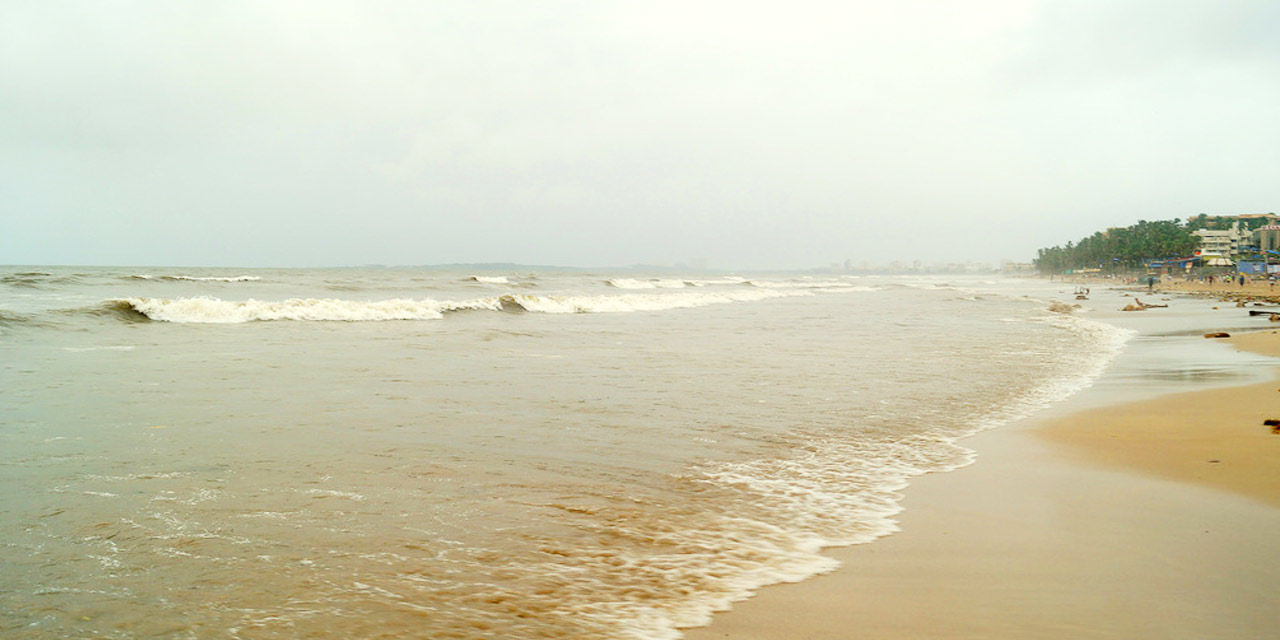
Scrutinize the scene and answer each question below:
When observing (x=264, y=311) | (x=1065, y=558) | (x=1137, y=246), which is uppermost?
(x=1137, y=246)

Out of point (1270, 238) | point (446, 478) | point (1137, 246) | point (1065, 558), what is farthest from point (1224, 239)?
point (446, 478)

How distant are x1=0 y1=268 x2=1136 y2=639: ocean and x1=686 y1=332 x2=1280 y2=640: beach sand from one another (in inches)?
12.1

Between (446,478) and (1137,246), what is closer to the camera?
(446,478)

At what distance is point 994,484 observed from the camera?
18.0ft

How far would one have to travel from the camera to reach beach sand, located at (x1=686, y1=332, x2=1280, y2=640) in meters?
3.15

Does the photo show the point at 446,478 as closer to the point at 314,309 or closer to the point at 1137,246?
the point at 314,309

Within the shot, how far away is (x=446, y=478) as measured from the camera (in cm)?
525

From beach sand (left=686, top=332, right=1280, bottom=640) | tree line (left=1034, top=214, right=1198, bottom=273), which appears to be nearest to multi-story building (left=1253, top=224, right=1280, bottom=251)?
tree line (left=1034, top=214, right=1198, bottom=273)

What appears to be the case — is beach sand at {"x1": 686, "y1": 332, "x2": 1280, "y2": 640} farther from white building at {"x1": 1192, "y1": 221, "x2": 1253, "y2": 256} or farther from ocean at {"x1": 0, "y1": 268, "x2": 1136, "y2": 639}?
white building at {"x1": 1192, "y1": 221, "x2": 1253, "y2": 256}

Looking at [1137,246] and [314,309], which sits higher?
[1137,246]

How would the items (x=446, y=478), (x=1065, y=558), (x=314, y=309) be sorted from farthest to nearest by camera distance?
(x=314, y=309)
(x=446, y=478)
(x=1065, y=558)

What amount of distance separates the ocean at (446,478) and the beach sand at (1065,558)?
307 millimetres

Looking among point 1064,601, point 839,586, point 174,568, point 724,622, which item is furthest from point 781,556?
point 174,568

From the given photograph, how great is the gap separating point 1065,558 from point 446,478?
3.94 m
